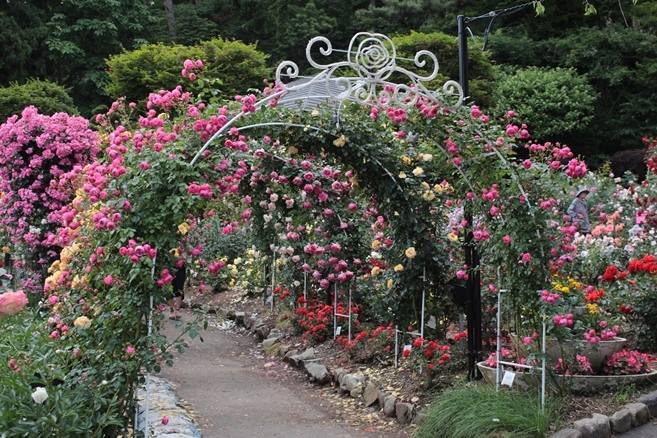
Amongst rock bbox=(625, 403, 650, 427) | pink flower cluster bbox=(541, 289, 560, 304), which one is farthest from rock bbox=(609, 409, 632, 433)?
pink flower cluster bbox=(541, 289, 560, 304)

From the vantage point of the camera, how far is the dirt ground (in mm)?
5219

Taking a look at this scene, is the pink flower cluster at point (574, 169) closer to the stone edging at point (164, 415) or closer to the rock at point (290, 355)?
the stone edging at point (164, 415)

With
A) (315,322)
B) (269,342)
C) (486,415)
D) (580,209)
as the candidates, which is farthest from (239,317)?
(486,415)

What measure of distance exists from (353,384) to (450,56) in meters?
14.1

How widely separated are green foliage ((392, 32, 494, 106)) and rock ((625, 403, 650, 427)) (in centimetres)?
1393

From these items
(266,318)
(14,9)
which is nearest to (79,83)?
(14,9)

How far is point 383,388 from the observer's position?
6246 millimetres

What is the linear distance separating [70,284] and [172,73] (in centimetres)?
1437

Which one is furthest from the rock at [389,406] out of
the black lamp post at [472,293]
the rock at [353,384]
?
the black lamp post at [472,293]

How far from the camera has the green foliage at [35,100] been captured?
1512 cm

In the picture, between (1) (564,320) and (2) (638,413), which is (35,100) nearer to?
(1) (564,320)

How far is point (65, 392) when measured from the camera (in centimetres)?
393

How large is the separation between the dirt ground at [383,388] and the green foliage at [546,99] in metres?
13.0

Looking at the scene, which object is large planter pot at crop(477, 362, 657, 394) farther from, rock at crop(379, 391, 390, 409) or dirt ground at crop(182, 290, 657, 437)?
rock at crop(379, 391, 390, 409)
